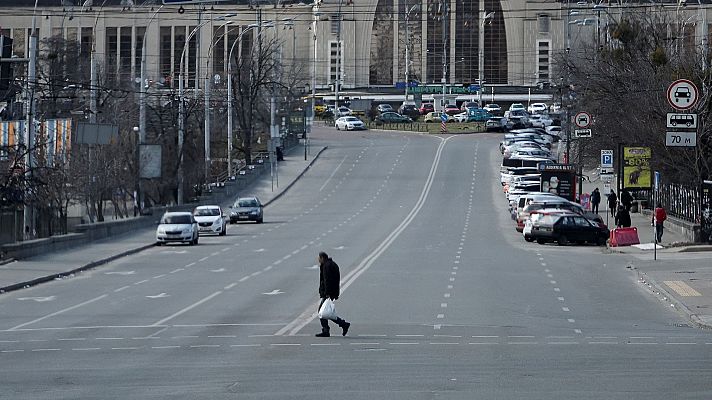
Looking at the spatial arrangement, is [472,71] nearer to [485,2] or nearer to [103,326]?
[485,2]

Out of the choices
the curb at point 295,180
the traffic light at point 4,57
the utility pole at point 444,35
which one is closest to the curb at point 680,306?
the traffic light at point 4,57

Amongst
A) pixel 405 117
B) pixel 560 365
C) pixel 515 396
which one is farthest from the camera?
pixel 405 117

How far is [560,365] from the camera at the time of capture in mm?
18609

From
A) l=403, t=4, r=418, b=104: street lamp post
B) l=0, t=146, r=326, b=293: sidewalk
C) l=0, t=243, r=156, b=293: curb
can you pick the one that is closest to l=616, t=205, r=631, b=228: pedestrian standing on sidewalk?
l=0, t=146, r=326, b=293: sidewalk

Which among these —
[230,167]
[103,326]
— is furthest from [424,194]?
[103,326]

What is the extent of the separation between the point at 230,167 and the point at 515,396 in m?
67.9

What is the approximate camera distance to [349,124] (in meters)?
130

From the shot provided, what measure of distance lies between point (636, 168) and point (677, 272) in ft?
63.2

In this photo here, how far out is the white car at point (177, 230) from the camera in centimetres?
5075

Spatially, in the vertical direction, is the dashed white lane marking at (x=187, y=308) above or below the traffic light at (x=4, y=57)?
below

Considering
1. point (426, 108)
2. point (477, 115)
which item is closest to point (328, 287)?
point (477, 115)

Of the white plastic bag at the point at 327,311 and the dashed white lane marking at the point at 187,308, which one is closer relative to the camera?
the white plastic bag at the point at 327,311

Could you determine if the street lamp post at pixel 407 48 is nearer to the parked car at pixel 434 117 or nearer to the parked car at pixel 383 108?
the parked car at pixel 383 108

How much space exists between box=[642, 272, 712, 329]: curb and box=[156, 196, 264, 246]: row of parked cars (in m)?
21.0
